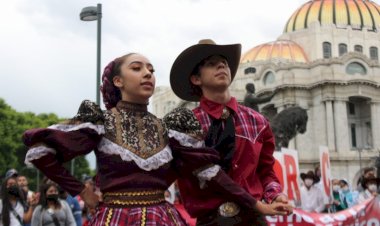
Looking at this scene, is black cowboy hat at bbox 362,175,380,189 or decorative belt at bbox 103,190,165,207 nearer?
decorative belt at bbox 103,190,165,207

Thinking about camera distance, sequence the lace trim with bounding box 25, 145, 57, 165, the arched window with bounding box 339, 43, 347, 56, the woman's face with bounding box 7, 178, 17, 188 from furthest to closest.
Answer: the arched window with bounding box 339, 43, 347, 56, the woman's face with bounding box 7, 178, 17, 188, the lace trim with bounding box 25, 145, 57, 165

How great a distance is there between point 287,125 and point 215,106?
2302cm

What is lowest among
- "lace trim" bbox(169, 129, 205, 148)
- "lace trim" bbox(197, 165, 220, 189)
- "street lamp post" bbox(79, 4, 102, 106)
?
"lace trim" bbox(197, 165, 220, 189)

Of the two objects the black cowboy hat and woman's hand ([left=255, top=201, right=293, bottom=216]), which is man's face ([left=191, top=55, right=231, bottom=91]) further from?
the black cowboy hat

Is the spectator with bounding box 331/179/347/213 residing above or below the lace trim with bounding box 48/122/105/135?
below

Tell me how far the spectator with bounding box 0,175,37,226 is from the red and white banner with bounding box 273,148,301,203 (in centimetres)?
479

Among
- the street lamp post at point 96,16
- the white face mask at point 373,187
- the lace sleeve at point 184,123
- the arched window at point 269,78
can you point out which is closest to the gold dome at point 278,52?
the arched window at point 269,78

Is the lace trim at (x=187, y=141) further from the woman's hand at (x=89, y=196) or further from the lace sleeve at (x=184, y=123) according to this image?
the woman's hand at (x=89, y=196)

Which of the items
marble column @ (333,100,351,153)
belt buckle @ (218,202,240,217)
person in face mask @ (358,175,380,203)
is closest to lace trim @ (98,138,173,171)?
belt buckle @ (218,202,240,217)

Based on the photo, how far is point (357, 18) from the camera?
2562 inches

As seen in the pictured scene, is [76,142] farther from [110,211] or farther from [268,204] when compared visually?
[268,204]

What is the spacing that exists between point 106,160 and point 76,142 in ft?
0.71

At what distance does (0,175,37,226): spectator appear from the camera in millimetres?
7254

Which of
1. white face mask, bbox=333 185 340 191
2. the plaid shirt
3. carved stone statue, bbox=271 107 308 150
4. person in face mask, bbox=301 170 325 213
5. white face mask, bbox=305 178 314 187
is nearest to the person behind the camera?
the plaid shirt
